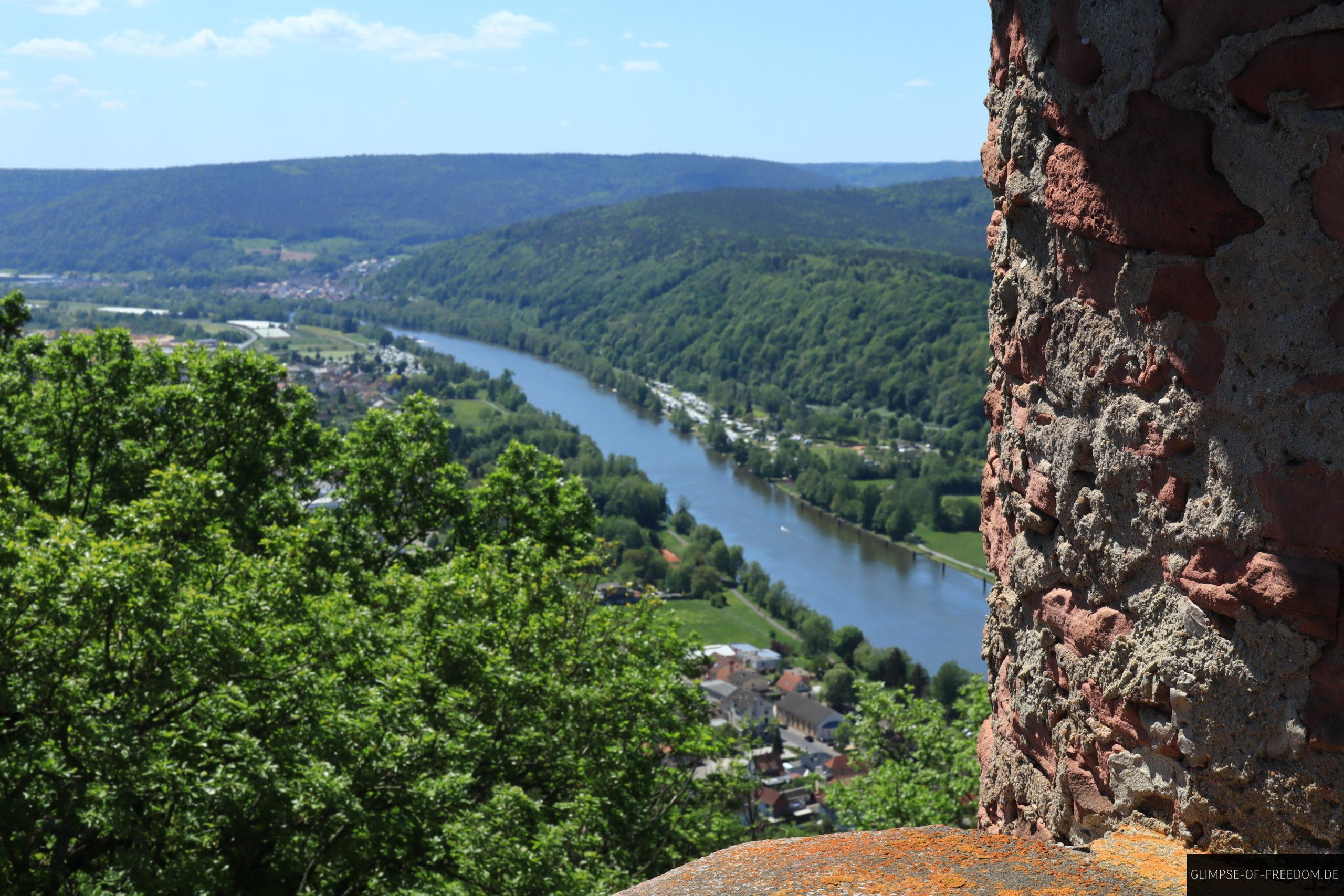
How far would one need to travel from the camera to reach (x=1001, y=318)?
418 cm

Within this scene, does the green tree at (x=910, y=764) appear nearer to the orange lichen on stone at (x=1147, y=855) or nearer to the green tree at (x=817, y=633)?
the orange lichen on stone at (x=1147, y=855)

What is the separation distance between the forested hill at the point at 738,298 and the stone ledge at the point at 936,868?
88.5 meters

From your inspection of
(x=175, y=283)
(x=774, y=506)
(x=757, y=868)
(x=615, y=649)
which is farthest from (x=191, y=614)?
Result: (x=175, y=283)

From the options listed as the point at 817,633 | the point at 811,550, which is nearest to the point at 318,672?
the point at 817,633

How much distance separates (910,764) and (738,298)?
4826 inches

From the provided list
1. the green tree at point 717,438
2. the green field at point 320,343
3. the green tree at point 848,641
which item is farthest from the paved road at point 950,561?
the green field at point 320,343

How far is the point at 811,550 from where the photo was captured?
62219 millimetres

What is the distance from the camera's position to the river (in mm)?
48250

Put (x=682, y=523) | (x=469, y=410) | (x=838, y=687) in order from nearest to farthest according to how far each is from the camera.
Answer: (x=838, y=687)
(x=682, y=523)
(x=469, y=410)

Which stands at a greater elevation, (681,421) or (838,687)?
(681,421)

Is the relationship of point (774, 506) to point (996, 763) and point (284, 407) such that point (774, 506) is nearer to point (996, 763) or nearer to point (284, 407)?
point (284, 407)

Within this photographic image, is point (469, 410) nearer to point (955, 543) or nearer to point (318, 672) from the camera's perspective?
point (955, 543)

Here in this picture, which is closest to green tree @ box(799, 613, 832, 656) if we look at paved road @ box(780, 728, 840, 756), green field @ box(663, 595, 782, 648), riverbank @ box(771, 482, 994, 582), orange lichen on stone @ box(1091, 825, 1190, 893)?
paved road @ box(780, 728, 840, 756)

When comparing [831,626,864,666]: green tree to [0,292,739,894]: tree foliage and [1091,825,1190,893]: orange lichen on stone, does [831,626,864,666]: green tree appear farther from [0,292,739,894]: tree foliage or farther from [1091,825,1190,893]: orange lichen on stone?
[1091,825,1190,893]: orange lichen on stone
